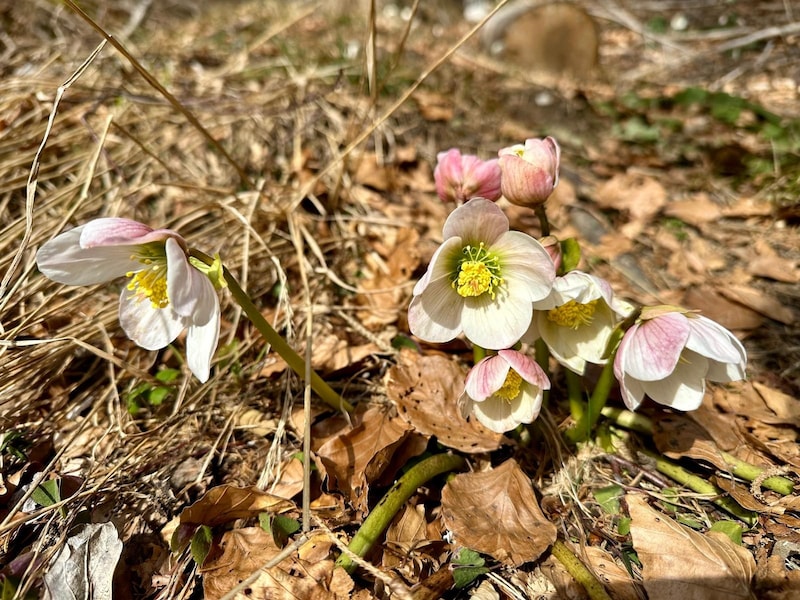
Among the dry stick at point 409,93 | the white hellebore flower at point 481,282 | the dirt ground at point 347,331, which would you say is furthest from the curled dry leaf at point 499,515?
the dry stick at point 409,93

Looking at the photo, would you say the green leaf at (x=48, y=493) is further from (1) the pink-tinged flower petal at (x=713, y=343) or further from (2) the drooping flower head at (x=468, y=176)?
(1) the pink-tinged flower petal at (x=713, y=343)

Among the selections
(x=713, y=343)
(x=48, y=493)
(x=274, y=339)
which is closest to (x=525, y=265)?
(x=713, y=343)

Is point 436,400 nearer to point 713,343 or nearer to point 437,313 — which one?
point 437,313

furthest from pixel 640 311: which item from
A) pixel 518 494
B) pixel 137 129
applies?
pixel 137 129

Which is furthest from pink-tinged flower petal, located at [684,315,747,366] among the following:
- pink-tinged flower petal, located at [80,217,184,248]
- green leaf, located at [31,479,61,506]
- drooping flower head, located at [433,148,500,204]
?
green leaf, located at [31,479,61,506]

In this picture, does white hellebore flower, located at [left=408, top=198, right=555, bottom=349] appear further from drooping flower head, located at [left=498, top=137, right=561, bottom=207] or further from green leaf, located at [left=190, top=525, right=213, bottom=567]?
green leaf, located at [left=190, top=525, right=213, bottom=567]

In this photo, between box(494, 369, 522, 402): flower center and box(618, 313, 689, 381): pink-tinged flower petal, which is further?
box(494, 369, 522, 402): flower center

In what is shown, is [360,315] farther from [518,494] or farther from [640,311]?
[640,311]

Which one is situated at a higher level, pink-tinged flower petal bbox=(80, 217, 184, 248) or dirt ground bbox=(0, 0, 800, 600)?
pink-tinged flower petal bbox=(80, 217, 184, 248)
